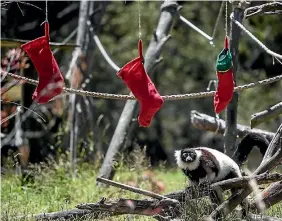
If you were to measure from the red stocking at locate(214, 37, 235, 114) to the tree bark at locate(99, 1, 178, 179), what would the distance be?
308 cm

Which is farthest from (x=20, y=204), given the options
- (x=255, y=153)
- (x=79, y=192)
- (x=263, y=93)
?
(x=263, y=93)

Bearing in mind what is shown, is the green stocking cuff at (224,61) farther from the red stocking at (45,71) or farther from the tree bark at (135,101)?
the tree bark at (135,101)

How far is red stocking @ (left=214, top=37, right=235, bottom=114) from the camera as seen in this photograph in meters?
5.52

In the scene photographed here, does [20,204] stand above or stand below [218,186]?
below

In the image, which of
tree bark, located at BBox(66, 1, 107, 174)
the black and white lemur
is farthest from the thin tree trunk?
the black and white lemur

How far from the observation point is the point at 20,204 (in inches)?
270

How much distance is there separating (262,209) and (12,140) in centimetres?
562

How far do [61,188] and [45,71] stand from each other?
250 cm

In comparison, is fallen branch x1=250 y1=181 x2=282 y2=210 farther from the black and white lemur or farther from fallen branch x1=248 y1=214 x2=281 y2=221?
the black and white lemur

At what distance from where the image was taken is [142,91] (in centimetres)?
543

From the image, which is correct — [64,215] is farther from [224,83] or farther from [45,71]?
[224,83]

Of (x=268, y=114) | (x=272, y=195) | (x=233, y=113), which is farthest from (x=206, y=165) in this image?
(x=272, y=195)

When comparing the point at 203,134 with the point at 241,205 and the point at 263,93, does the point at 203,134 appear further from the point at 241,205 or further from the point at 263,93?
the point at 241,205

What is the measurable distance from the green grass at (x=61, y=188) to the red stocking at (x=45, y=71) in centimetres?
140
